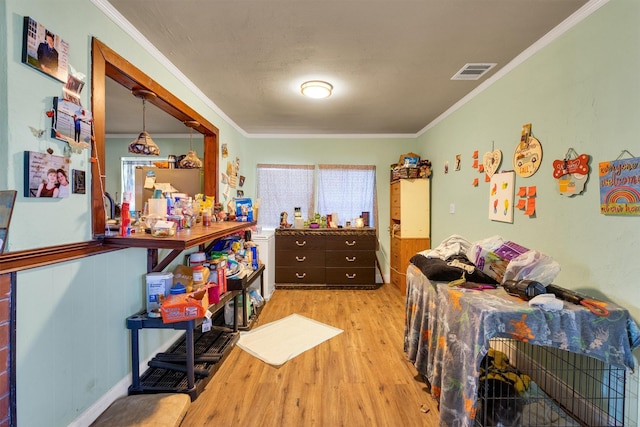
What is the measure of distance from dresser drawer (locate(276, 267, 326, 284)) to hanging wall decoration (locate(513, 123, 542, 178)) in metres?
2.67

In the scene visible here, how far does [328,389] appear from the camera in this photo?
187 centimetres

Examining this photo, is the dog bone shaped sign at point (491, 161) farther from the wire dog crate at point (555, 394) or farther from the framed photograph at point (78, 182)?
the framed photograph at point (78, 182)

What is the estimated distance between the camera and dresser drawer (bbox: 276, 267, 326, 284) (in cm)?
403

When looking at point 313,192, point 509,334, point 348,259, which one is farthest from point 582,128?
point 313,192

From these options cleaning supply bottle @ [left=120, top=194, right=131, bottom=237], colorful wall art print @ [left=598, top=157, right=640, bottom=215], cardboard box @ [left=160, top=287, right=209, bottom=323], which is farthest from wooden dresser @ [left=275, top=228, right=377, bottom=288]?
colorful wall art print @ [left=598, top=157, right=640, bottom=215]

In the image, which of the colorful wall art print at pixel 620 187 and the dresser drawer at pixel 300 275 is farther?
the dresser drawer at pixel 300 275

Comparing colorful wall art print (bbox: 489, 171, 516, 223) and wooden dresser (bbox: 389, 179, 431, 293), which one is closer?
colorful wall art print (bbox: 489, 171, 516, 223)

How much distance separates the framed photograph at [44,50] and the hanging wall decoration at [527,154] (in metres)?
2.77

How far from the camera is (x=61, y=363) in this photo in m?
1.33

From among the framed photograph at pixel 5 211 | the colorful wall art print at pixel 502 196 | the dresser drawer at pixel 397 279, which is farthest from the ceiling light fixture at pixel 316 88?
the dresser drawer at pixel 397 279

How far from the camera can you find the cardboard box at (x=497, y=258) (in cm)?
173

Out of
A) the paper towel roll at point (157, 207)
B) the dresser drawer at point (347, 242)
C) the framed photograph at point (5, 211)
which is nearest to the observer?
the framed photograph at point (5, 211)

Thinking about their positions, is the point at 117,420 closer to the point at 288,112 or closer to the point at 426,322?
the point at 426,322

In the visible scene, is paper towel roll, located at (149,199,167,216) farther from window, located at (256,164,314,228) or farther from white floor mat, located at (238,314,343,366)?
window, located at (256,164,314,228)
